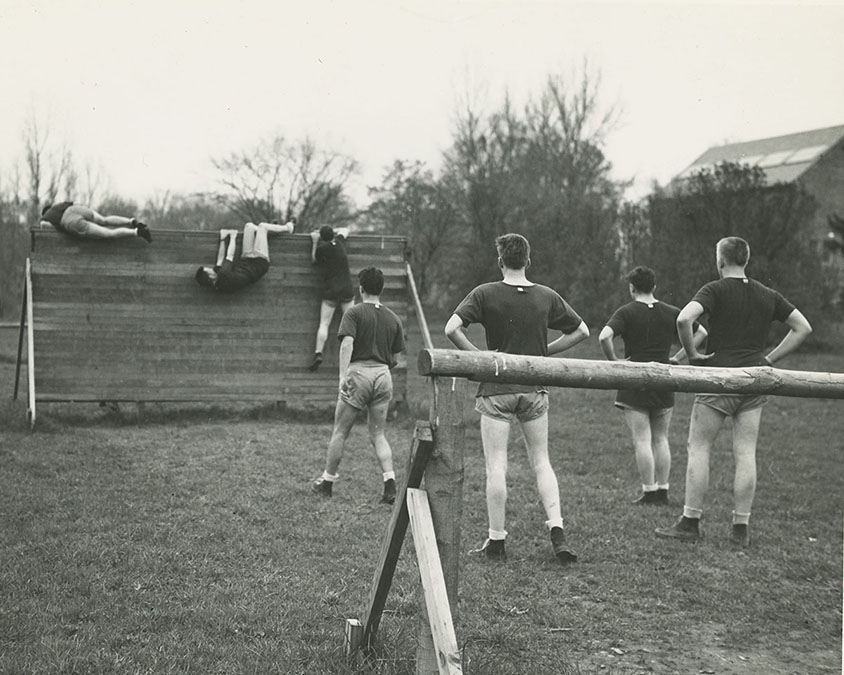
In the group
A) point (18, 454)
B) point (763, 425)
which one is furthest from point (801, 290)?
point (18, 454)

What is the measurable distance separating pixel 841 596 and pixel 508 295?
2.92 metres

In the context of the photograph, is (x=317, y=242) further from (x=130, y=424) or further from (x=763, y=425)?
(x=763, y=425)

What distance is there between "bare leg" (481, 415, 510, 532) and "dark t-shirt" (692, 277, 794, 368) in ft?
5.97

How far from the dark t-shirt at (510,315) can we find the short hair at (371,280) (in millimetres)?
1671

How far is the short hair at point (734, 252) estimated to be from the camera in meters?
6.62

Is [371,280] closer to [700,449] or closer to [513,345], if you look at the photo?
[513,345]

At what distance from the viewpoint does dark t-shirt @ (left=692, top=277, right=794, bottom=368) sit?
6539 mm

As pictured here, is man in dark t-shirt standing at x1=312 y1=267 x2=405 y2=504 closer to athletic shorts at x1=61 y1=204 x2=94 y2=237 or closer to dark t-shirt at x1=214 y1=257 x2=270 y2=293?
dark t-shirt at x1=214 y1=257 x2=270 y2=293

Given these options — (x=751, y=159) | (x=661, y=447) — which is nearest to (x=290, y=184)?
(x=751, y=159)

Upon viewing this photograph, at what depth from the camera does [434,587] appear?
3.63 meters

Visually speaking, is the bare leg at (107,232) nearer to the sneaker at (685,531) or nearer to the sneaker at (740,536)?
the sneaker at (685,531)

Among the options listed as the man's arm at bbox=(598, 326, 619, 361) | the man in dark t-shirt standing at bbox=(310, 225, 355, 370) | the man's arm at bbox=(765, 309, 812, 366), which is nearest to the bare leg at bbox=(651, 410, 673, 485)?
the man's arm at bbox=(598, 326, 619, 361)

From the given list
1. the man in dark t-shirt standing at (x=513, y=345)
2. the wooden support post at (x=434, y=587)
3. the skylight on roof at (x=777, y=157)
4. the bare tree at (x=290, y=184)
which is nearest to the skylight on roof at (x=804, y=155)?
the skylight on roof at (x=777, y=157)

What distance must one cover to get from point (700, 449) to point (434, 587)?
12.2 ft
